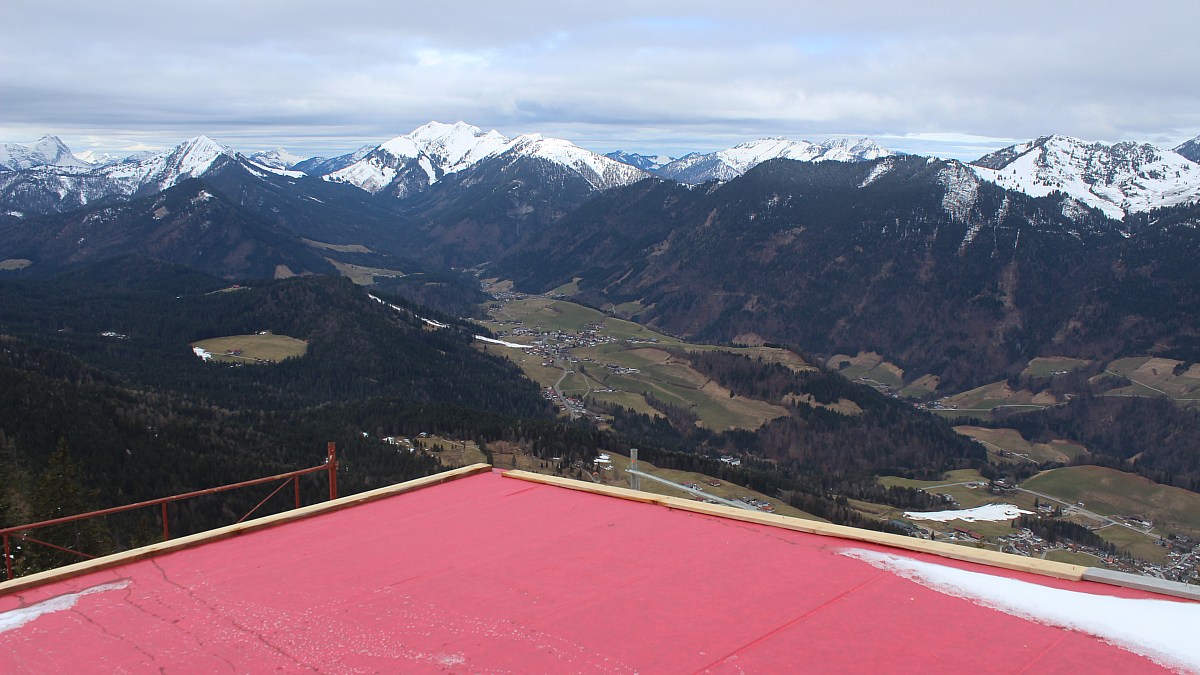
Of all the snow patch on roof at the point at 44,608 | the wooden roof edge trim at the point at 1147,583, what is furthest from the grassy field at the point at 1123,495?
the snow patch on roof at the point at 44,608

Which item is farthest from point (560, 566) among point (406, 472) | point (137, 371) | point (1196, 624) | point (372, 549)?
point (137, 371)

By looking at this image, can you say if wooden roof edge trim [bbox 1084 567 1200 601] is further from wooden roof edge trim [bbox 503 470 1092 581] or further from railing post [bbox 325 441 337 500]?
railing post [bbox 325 441 337 500]

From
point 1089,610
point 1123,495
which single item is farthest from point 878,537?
point 1123,495

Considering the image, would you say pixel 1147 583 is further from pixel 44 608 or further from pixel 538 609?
pixel 44 608

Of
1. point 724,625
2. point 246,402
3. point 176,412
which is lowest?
point 246,402

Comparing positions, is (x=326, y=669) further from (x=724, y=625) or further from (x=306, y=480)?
(x=306, y=480)
